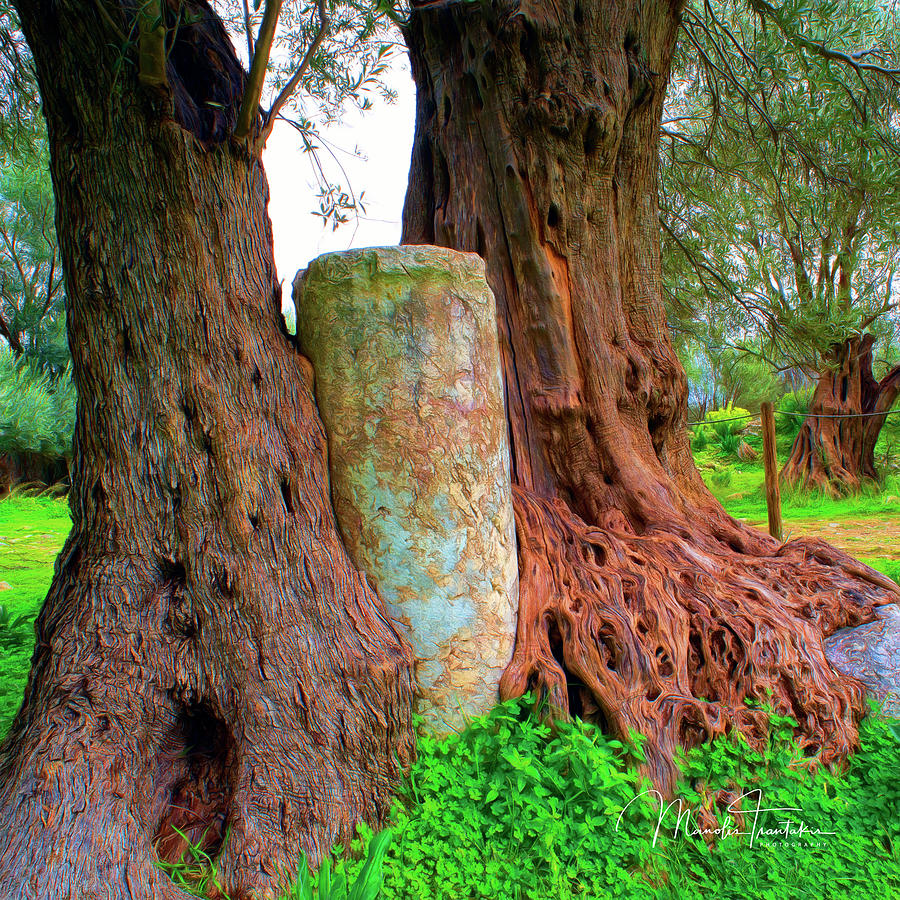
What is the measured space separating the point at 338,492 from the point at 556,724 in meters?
1.37

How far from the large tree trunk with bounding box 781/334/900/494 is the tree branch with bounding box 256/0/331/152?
11.1 m

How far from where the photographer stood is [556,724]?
2.85 meters

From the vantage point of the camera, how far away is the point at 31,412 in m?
13.0

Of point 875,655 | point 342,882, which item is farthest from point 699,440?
point 342,882

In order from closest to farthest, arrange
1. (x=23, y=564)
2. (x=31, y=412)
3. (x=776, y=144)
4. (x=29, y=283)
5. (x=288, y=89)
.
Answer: (x=288, y=89)
(x=776, y=144)
(x=23, y=564)
(x=31, y=412)
(x=29, y=283)

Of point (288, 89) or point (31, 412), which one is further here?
point (31, 412)

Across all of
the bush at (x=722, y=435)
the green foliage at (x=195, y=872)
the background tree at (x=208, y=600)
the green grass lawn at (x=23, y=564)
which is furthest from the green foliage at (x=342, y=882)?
the bush at (x=722, y=435)

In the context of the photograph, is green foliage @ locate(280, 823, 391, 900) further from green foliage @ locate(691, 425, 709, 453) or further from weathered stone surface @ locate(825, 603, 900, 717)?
green foliage @ locate(691, 425, 709, 453)

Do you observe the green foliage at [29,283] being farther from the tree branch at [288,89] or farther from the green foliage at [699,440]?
the green foliage at [699,440]

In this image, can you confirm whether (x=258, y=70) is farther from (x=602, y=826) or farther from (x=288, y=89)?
(x=602, y=826)

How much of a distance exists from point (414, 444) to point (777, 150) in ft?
18.2

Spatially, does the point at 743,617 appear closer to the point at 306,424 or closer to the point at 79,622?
the point at 306,424

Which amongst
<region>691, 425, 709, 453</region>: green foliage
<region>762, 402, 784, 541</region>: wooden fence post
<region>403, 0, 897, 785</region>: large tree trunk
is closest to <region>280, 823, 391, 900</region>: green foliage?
<region>403, 0, 897, 785</region>: large tree trunk

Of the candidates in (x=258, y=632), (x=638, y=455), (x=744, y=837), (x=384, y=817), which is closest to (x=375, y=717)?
(x=384, y=817)
